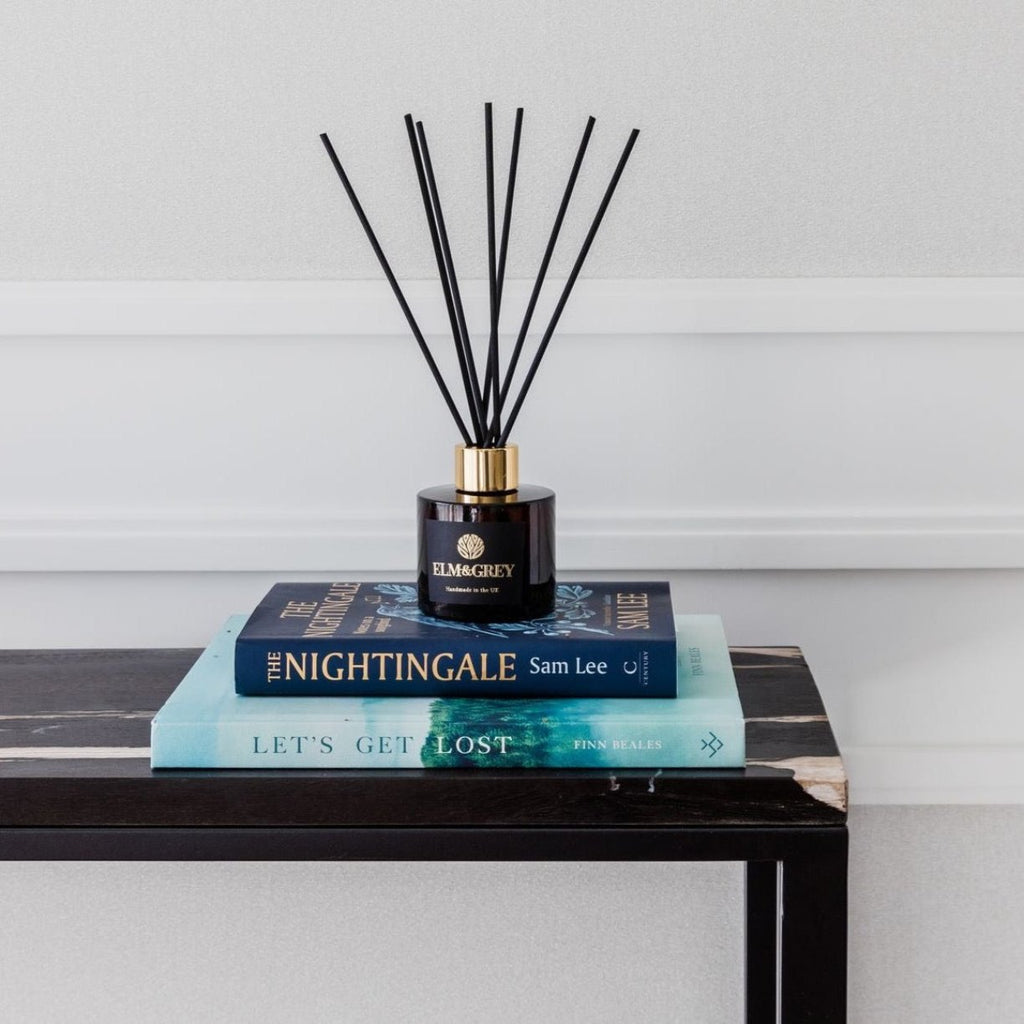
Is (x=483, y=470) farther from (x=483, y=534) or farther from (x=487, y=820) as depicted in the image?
(x=487, y=820)

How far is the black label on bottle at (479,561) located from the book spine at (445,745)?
→ 0.09m

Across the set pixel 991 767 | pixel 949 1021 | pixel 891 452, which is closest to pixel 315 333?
pixel 891 452

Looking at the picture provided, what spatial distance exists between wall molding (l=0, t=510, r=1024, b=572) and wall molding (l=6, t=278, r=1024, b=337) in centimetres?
12

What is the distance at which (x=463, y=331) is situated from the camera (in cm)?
65

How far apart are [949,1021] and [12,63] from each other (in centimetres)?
90

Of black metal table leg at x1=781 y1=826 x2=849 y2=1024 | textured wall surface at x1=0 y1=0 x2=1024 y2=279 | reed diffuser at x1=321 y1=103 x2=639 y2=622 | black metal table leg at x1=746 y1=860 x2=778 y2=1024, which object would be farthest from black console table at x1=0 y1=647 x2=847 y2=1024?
textured wall surface at x1=0 y1=0 x2=1024 y2=279

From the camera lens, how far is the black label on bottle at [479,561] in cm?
62

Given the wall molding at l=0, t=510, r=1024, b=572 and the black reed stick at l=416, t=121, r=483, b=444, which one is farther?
the wall molding at l=0, t=510, r=1024, b=572

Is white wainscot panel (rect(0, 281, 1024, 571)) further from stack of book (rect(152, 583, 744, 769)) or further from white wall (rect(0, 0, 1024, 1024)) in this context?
stack of book (rect(152, 583, 744, 769))

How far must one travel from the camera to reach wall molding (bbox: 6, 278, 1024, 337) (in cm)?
76

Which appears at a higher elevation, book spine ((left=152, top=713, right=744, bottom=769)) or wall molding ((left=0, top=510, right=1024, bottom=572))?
wall molding ((left=0, top=510, right=1024, bottom=572))

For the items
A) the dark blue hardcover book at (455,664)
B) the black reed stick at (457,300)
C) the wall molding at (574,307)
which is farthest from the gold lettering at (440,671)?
the wall molding at (574,307)

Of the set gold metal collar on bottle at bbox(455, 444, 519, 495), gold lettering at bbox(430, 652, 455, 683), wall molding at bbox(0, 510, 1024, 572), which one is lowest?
gold lettering at bbox(430, 652, 455, 683)

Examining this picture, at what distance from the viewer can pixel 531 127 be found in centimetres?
76
